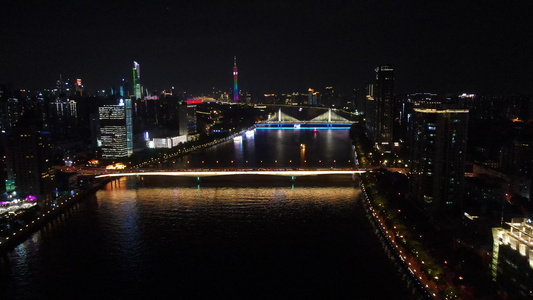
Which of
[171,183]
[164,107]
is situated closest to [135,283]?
[171,183]

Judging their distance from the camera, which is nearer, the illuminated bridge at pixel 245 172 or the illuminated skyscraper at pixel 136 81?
the illuminated bridge at pixel 245 172

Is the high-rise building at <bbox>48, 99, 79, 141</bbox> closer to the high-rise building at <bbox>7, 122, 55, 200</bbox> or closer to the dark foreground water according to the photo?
the high-rise building at <bbox>7, 122, 55, 200</bbox>

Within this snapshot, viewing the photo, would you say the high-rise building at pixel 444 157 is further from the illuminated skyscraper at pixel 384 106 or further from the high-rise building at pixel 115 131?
the high-rise building at pixel 115 131

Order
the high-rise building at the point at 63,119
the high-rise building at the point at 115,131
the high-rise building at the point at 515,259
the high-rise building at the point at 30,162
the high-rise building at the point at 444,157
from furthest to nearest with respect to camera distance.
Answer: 1. the high-rise building at the point at 63,119
2. the high-rise building at the point at 115,131
3. the high-rise building at the point at 30,162
4. the high-rise building at the point at 444,157
5. the high-rise building at the point at 515,259

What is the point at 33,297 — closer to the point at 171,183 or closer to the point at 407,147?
the point at 171,183

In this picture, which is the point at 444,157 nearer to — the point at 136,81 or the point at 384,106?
the point at 384,106

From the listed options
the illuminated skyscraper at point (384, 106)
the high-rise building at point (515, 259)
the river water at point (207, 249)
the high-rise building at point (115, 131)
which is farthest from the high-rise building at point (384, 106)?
the high-rise building at point (515, 259)

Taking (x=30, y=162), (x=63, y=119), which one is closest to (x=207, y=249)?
(x=30, y=162)
